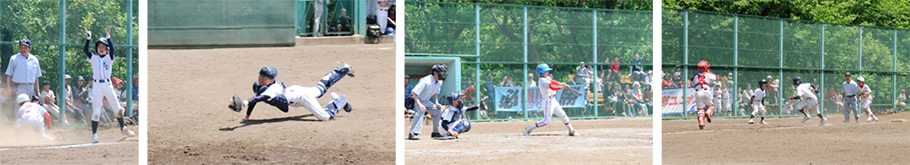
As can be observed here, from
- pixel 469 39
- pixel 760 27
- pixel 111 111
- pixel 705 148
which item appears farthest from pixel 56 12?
pixel 760 27

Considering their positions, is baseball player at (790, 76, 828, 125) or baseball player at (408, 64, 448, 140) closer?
baseball player at (408, 64, 448, 140)

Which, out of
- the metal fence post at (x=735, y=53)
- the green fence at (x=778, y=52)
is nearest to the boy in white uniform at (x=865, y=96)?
the green fence at (x=778, y=52)

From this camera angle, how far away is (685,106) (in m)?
14.1

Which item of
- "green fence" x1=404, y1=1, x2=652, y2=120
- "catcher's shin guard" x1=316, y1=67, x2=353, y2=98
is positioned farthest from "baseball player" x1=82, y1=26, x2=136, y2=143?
"green fence" x1=404, y1=1, x2=652, y2=120

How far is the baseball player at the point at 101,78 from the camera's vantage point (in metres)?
8.05

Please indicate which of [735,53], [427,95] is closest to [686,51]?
[735,53]

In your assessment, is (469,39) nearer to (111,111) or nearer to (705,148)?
(705,148)

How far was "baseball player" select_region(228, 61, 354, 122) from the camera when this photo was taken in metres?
8.69

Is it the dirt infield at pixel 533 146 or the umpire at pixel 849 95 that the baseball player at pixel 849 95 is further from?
the dirt infield at pixel 533 146

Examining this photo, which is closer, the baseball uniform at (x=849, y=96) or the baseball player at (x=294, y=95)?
the baseball player at (x=294, y=95)

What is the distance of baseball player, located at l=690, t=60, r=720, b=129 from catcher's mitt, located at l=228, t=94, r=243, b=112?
640cm

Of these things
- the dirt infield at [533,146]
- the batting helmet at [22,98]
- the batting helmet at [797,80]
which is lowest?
the dirt infield at [533,146]

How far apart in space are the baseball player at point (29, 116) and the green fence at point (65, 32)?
299 mm

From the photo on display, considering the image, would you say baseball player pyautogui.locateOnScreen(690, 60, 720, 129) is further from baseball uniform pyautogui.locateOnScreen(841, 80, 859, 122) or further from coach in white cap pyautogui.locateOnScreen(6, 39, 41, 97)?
coach in white cap pyautogui.locateOnScreen(6, 39, 41, 97)
